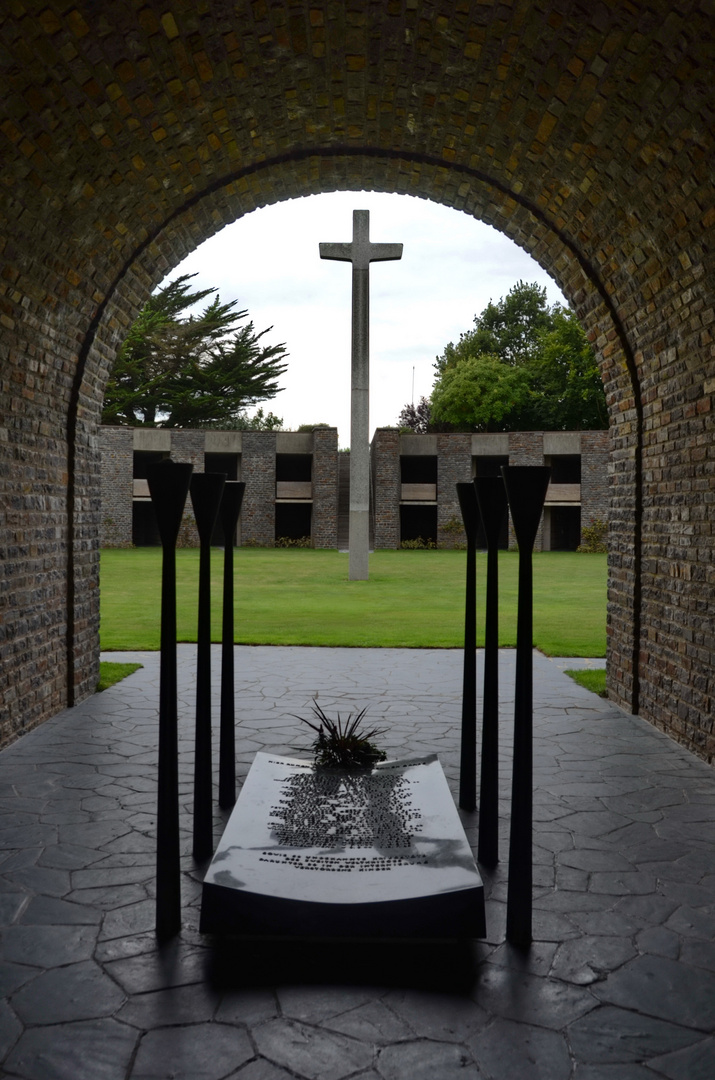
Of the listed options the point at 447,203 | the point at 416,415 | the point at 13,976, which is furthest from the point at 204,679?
the point at 416,415

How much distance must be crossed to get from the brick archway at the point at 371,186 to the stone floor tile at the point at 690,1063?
2.75 meters

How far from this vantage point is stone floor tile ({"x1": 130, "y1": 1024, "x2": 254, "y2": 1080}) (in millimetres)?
1974

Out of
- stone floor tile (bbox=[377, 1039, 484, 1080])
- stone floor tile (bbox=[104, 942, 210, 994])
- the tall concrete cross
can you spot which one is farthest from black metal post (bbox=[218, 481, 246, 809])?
the tall concrete cross

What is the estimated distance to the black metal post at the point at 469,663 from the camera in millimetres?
3590

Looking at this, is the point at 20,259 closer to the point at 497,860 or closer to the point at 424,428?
the point at 497,860

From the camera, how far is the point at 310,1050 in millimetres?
2066

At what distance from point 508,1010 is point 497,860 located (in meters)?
0.96

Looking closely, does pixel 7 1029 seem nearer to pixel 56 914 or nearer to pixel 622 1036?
pixel 56 914

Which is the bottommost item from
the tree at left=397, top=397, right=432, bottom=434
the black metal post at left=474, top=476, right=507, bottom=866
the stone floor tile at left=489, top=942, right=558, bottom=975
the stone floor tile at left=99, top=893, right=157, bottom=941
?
the stone floor tile at left=99, top=893, right=157, bottom=941

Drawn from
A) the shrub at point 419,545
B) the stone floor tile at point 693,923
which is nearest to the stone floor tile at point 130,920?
the stone floor tile at point 693,923

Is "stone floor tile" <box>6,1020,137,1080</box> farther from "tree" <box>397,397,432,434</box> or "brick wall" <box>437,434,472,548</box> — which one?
"tree" <box>397,397,432,434</box>

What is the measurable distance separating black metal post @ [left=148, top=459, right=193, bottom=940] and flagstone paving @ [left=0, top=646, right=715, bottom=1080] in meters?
0.11

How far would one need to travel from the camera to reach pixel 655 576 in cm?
539

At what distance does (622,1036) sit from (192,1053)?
1.09 m
